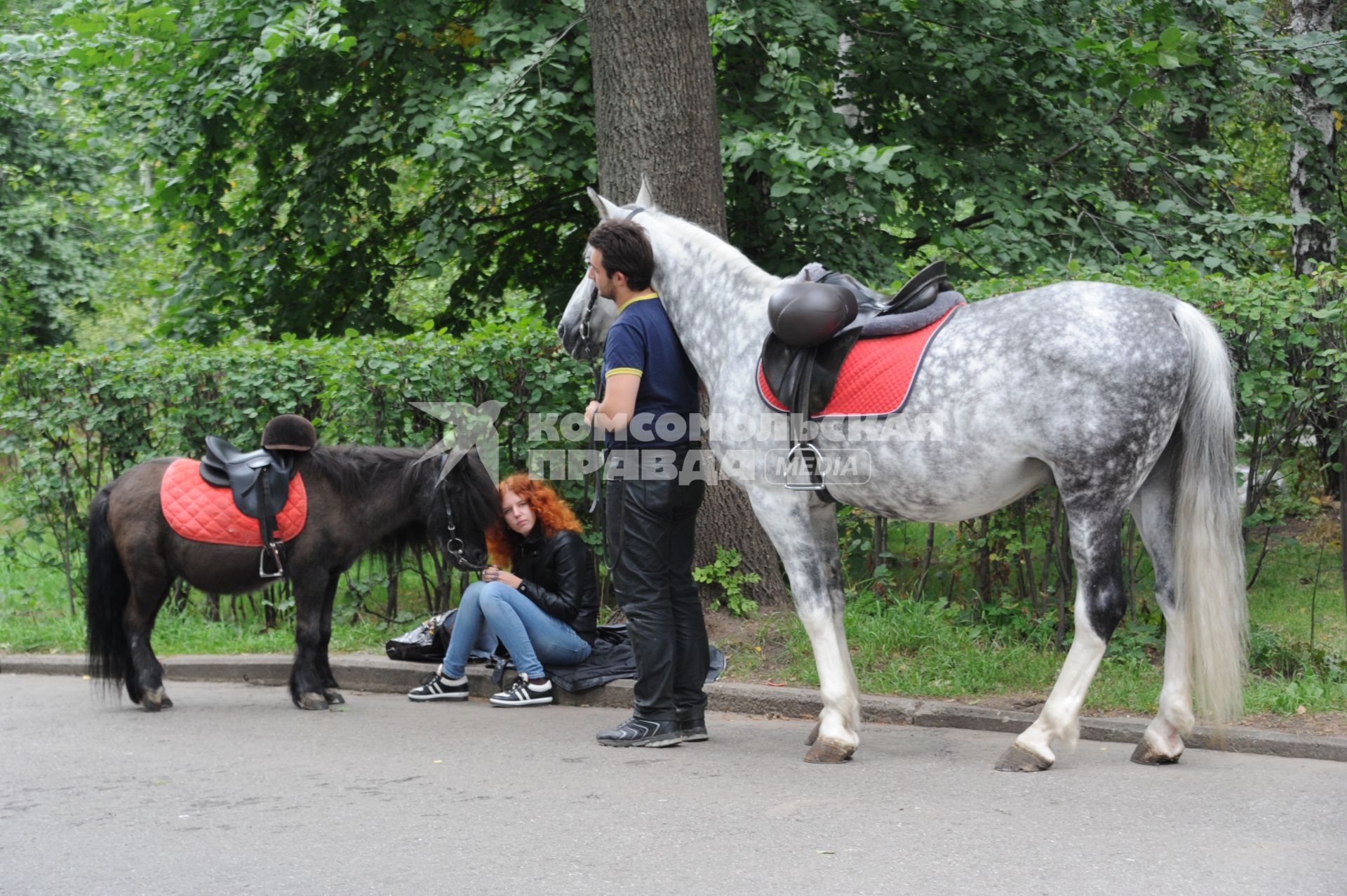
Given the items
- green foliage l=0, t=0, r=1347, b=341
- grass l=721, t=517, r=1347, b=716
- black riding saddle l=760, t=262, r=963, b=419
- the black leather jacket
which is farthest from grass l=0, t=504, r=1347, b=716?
green foliage l=0, t=0, r=1347, b=341

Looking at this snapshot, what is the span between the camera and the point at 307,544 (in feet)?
22.6

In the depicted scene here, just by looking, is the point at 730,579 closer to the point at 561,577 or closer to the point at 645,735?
the point at 561,577

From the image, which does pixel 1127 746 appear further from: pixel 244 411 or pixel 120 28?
pixel 120 28

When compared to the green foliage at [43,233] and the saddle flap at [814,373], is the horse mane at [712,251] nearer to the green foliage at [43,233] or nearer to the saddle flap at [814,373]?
the saddle flap at [814,373]

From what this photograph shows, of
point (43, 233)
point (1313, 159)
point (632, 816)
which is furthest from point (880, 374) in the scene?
point (43, 233)

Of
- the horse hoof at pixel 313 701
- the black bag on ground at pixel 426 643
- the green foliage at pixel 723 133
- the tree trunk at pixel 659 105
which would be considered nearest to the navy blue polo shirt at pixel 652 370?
the tree trunk at pixel 659 105

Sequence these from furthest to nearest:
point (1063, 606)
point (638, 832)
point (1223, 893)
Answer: point (1063, 606), point (638, 832), point (1223, 893)

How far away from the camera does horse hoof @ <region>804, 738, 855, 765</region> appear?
5348mm

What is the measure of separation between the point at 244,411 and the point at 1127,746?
5942 millimetres

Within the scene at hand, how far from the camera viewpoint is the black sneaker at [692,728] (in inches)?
232

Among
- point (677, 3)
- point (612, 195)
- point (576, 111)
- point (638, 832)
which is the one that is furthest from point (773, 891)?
point (576, 111)

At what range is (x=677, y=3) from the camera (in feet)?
24.2

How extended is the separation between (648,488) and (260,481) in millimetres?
2402

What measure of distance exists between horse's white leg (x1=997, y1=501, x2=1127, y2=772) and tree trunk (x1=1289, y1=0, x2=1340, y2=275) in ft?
17.8
